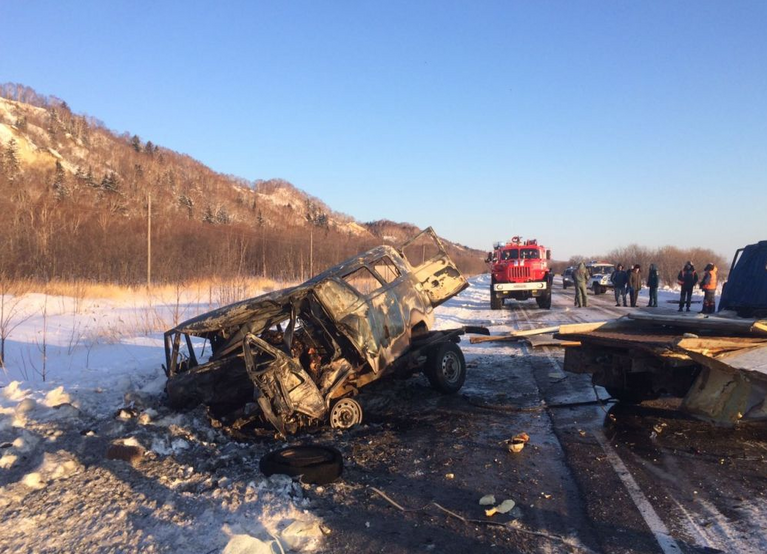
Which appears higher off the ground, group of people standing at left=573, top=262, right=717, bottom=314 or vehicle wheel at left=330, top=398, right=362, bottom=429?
group of people standing at left=573, top=262, right=717, bottom=314

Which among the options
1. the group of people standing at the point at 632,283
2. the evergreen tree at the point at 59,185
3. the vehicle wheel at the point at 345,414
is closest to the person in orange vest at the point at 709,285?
the group of people standing at the point at 632,283

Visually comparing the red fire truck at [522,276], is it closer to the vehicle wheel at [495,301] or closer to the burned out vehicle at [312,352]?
the vehicle wheel at [495,301]

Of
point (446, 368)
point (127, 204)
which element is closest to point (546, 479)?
point (446, 368)

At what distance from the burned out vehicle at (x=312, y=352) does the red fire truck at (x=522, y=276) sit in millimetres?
14451

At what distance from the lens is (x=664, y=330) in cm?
664

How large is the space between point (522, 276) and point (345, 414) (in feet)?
55.9

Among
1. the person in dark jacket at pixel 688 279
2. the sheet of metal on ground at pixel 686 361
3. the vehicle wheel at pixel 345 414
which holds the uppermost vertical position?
the person in dark jacket at pixel 688 279

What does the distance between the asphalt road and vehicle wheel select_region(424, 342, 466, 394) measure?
14.0 inches

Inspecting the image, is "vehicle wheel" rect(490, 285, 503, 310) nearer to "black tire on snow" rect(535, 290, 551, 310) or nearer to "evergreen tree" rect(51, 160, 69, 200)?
"black tire on snow" rect(535, 290, 551, 310)

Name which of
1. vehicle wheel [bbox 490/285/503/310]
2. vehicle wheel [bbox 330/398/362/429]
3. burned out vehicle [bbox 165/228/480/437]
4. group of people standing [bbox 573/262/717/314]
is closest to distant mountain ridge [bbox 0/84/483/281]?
vehicle wheel [bbox 490/285/503/310]

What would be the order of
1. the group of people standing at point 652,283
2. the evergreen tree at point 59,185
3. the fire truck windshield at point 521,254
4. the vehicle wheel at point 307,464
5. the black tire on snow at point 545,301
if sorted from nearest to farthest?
the vehicle wheel at point 307,464 → the group of people standing at point 652,283 → the black tire on snow at point 545,301 → the fire truck windshield at point 521,254 → the evergreen tree at point 59,185

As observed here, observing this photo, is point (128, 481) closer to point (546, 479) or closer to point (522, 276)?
point (546, 479)

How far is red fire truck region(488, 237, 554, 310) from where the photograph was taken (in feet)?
71.2

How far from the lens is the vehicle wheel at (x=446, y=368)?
7617mm
